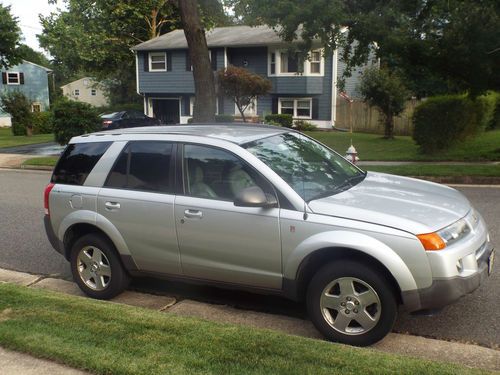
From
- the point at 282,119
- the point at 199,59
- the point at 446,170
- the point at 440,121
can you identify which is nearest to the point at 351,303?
the point at 446,170

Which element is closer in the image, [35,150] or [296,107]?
[35,150]

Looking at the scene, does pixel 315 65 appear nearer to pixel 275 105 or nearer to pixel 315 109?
pixel 315 109

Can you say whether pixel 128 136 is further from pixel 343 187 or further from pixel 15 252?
pixel 15 252

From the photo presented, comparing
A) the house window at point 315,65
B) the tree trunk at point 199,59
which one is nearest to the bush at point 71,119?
the tree trunk at point 199,59

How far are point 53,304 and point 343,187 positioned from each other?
9.22 feet

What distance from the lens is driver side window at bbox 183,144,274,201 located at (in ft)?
15.2

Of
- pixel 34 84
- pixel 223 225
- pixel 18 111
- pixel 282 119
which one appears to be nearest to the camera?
pixel 223 225

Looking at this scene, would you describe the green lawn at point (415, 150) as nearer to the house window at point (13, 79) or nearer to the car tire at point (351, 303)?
the car tire at point (351, 303)

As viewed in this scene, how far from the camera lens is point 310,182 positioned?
4664 mm

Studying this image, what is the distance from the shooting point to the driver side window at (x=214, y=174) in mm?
4625

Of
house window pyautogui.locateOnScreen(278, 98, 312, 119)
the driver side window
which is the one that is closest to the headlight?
the driver side window

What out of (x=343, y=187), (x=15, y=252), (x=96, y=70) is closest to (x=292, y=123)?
(x=96, y=70)

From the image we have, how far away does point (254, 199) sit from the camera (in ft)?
14.0

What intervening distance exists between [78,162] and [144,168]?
0.93 m
